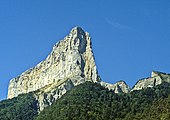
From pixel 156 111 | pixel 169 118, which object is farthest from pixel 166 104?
pixel 169 118

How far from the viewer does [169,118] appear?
17412 cm

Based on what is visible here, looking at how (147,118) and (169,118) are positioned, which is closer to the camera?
(169,118)

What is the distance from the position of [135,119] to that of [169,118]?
2604 cm

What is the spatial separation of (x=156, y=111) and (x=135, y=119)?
8723 millimetres

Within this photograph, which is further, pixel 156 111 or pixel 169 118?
pixel 156 111

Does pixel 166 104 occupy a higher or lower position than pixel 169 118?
A: higher

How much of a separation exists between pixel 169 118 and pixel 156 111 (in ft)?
68.2

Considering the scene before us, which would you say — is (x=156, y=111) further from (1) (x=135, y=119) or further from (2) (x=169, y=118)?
(2) (x=169, y=118)

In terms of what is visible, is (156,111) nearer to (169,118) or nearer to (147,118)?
(147,118)

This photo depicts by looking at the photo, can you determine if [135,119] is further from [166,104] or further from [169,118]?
[169,118]

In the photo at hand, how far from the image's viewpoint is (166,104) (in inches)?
7805

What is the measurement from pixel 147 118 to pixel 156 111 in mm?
7206

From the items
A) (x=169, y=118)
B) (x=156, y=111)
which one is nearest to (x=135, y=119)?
(x=156, y=111)

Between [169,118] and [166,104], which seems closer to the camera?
[169,118]
